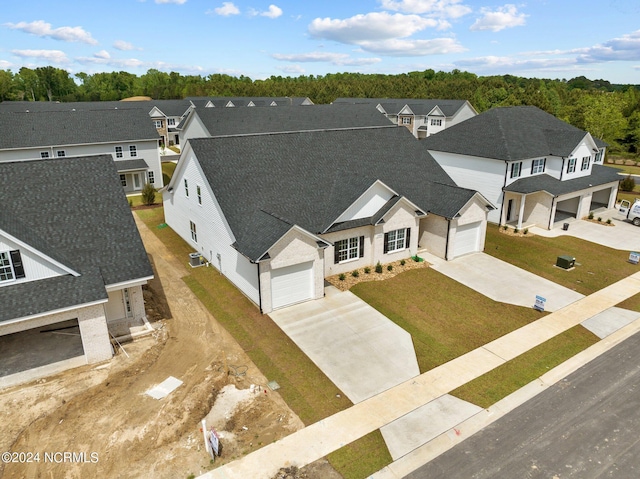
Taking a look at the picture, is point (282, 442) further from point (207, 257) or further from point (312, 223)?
point (207, 257)

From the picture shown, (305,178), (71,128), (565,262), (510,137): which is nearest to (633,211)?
(510,137)

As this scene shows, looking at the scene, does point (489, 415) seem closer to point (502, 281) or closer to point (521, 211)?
point (502, 281)

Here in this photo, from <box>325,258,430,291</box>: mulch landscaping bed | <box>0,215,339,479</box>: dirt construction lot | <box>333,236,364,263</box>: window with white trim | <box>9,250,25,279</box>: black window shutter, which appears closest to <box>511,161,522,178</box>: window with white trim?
<box>325,258,430,291</box>: mulch landscaping bed

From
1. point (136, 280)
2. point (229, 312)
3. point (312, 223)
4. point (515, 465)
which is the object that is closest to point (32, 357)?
point (136, 280)

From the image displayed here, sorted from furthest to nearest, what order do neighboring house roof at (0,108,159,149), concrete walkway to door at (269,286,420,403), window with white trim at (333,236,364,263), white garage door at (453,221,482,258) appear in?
neighboring house roof at (0,108,159,149), white garage door at (453,221,482,258), window with white trim at (333,236,364,263), concrete walkway to door at (269,286,420,403)

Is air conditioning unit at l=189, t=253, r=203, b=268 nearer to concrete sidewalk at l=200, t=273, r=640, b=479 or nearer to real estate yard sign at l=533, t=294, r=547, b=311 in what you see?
concrete sidewalk at l=200, t=273, r=640, b=479

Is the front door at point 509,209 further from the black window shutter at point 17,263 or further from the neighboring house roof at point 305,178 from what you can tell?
the black window shutter at point 17,263
